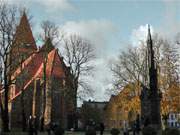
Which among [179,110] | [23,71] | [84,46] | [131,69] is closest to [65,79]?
[84,46]

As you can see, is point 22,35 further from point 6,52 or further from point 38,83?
point 38,83

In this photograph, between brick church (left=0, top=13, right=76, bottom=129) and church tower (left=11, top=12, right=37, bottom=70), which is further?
brick church (left=0, top=13, right=76, bottom=129)

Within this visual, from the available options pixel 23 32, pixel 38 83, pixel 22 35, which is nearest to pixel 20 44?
pixel 22 35

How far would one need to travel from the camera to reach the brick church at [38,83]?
4881 centimetres

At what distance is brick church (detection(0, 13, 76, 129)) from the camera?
160 feet

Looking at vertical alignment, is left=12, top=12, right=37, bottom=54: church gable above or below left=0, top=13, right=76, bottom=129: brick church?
above

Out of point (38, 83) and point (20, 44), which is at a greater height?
point (20, 44)

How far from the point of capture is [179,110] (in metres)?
54.3

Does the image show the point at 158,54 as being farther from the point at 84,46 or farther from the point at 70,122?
the point at 70,122

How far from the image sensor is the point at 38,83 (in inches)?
3034

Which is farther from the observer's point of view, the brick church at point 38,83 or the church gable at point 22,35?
the brick church at point 38,83

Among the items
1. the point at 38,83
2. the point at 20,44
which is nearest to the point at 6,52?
the point at 20,44

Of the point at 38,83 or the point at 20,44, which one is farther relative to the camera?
the point at 38,83

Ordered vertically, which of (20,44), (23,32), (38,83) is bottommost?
(38,83)
